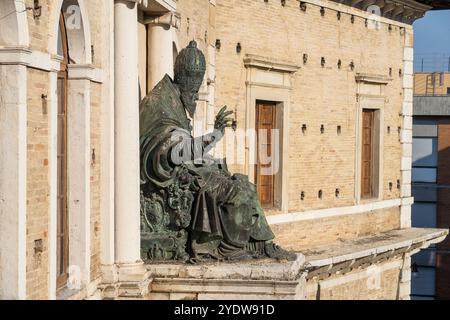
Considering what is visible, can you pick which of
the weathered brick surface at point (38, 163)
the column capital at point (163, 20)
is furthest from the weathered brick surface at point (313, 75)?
the weathered brick surface at point (38, 163)

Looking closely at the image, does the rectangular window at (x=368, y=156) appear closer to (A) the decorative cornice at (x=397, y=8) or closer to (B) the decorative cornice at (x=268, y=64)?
(A) the decorative cornice at (x=397, y=8)

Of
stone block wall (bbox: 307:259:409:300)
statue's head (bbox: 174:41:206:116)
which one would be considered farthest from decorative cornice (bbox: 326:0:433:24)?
statue's head (bbox: 174:41:206:116)

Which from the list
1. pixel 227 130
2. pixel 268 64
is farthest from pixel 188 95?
pixel 268 64

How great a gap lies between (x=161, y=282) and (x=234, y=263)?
68 centimetres

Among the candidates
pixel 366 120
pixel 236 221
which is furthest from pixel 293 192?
pixel 236 221

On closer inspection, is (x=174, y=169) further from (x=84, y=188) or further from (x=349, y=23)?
(x=349, y=23)

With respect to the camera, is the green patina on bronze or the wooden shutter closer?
the green patina on bronze

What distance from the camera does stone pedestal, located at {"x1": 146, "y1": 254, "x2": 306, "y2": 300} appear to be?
10141mm

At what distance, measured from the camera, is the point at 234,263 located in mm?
10367

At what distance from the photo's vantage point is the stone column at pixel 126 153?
10.0 m

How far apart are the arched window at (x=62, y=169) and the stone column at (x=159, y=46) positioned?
10.4ft

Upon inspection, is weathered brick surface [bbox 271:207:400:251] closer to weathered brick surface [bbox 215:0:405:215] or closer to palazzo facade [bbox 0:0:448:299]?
palazzo facade [bbox 0:0:448:299]

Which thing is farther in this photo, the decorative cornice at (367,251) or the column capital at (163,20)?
the decorative cornice at (367,251)

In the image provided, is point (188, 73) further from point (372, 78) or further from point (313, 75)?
point (372, 78)
